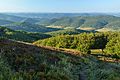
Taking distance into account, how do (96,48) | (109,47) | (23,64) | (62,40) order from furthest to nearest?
(62,40), (96,48), (109,47), (23,64)

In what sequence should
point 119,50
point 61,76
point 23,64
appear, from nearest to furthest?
point 61,76
point 23,64
point 119,50

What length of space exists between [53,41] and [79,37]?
719 inches

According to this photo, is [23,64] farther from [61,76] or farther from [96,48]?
[96,48]

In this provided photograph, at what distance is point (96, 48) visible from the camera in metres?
161

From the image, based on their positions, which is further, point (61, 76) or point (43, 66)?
point (43, 66)

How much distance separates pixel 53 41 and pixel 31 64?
524ft

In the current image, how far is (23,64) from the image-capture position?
16453mm

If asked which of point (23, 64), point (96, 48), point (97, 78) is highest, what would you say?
point (23, 64)

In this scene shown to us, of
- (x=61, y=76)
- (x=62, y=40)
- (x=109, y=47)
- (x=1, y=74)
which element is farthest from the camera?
(x=62, y=40)

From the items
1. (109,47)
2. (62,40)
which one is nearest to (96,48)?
(109,47)

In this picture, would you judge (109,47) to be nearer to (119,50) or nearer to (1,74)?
(119,50)

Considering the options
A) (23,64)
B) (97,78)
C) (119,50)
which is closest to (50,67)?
(23,64)

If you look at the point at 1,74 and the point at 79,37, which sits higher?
the point at 1,74

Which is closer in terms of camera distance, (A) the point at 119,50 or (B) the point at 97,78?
(B) the point at 97,78
